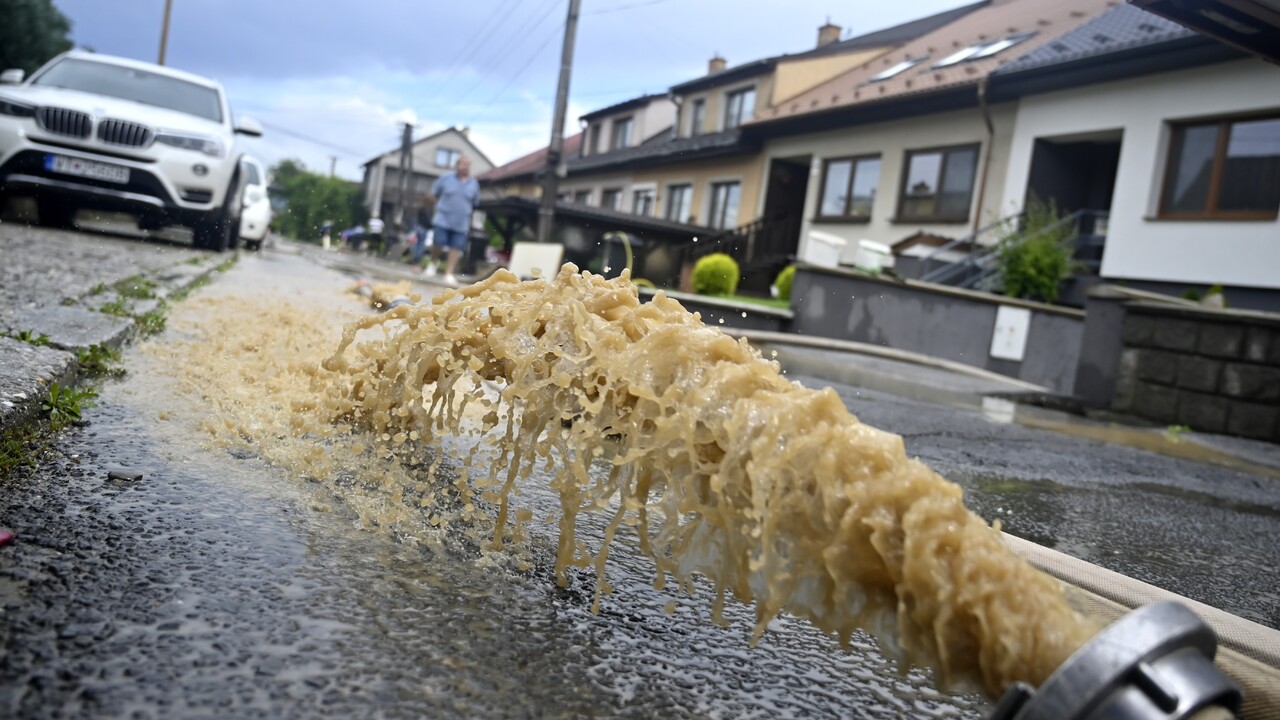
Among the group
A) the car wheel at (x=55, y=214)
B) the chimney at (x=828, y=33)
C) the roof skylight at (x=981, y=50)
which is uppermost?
the chimney at (x=828, y=33)

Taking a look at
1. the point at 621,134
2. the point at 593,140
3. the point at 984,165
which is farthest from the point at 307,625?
the point at 593,140

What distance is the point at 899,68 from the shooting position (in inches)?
861

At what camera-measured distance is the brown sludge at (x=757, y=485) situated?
4.63 feet

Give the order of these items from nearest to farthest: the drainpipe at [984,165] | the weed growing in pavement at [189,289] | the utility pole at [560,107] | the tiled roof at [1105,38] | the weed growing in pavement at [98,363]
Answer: the weed growing in pavement at [98,363], the weed growing in pavement at [189,289], the tiled roof at [1105,38], the drainpipe at [984,165], the utility pole at [560,107]

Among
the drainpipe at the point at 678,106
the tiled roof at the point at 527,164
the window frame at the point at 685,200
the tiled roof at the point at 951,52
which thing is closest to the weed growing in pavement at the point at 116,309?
the tiled roof at the point at 951,52

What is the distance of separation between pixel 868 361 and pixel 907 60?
44.5 feet

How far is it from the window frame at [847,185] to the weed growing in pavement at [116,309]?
17235 mm

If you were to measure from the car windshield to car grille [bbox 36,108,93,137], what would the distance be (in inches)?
39.8

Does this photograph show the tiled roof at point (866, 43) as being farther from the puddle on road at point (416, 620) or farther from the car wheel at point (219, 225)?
the puddle on road at point (416, 620)

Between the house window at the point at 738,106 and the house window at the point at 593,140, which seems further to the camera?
the house window at the point at 593,140

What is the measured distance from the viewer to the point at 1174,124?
14.8 meters

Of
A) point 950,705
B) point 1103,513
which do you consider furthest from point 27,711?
point 1103,513

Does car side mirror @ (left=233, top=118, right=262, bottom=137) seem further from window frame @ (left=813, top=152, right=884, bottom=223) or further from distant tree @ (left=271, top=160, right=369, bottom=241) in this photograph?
distant tree @ (left=271, top=160, right=369, bottom=241)

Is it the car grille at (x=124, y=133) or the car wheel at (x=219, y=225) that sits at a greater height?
the car grille at (x=124, y=133)
